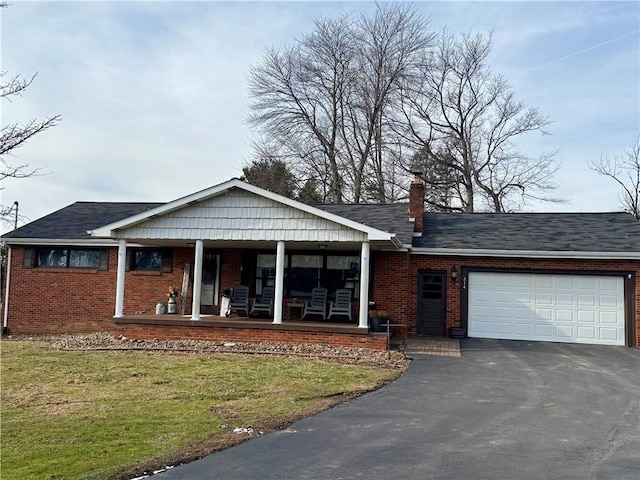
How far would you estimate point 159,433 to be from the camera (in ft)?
19.4

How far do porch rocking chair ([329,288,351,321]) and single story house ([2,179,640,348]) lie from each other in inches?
18.4

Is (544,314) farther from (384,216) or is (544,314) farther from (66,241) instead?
(66,241)

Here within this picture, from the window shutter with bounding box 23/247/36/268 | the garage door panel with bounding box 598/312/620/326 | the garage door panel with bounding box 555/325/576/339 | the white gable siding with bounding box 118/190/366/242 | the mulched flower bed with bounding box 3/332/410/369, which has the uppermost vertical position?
the white gable siding with bounding box 118/190/366/242

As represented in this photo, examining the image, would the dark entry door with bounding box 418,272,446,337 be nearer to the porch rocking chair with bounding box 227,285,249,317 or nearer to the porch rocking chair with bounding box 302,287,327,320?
the porch rocking chair with bounding box 302,287,327,320

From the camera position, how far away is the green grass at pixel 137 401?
5223 mm

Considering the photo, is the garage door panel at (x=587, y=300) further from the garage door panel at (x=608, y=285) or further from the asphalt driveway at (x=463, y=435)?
the asphalt driveway at (x=463, y=435)

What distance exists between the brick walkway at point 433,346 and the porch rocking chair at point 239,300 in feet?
14.3

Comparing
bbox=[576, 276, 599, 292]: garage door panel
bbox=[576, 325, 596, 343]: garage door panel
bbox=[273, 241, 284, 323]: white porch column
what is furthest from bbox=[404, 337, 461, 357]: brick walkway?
bbox=[576, 276, 599, 292]: garage door panel

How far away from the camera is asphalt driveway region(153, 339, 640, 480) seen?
194 inches

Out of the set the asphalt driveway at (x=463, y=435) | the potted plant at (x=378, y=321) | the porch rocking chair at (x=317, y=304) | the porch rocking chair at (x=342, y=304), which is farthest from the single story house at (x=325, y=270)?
the asphalt driveway at (x=463, y=435)

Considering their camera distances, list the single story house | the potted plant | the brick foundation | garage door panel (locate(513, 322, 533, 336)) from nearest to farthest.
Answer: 1. the brick foundation
2. the single story house
3. the potted plant
4. garage door panel (locate(513, 322, 533, 336))

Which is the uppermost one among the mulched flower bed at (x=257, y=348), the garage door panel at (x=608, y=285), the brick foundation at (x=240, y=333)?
Result: the garage door panel at (x=608, y=285)

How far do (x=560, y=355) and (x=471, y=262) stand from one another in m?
3.60

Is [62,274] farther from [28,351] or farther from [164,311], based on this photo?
[28,351]
